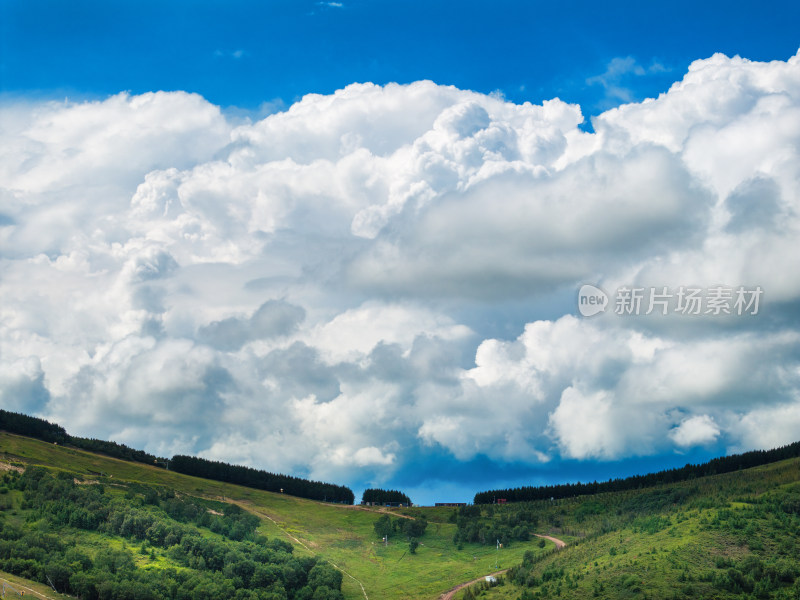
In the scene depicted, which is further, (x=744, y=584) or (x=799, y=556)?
(x=799, y=556)

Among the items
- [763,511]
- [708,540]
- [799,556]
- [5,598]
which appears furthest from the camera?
[763,511]

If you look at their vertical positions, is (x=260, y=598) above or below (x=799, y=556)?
below

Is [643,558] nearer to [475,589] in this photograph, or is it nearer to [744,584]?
[744,584]

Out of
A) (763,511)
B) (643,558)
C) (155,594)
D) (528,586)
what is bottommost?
(155,594)

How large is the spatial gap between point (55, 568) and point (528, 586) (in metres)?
105

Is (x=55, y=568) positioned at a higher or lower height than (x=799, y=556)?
lower

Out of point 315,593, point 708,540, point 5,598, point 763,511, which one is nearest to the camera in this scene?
point 5,598

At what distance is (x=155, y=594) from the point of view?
168 m

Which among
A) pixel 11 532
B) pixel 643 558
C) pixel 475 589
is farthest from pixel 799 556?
pixel 11 532

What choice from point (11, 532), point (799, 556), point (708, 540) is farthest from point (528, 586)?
point (11, 532)

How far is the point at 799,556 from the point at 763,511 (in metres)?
25.9

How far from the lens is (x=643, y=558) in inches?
6417

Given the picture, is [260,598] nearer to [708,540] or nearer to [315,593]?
[315,593]

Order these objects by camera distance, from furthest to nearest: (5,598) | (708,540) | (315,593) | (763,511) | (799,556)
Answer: (315,593)
(763,511)
(708,540)
(799,556)
(5,598)
